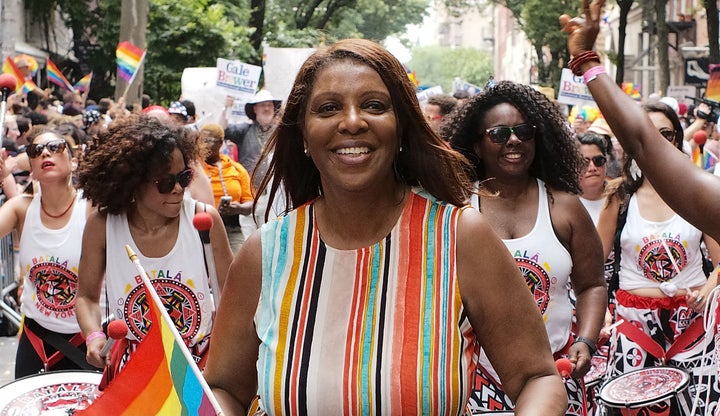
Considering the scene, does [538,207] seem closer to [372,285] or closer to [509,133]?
[509,133]

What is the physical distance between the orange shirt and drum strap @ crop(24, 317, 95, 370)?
147 inches

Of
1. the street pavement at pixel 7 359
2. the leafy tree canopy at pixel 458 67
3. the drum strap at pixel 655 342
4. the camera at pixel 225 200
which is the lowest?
the leafy tree canopy at pixel 458 67

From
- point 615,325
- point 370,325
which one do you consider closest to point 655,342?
point 615,325

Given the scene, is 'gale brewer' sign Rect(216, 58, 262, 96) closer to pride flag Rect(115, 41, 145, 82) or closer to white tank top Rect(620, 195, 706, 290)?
pride flag Rect(115, 41, 145, 82)

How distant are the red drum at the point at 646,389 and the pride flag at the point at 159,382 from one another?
303 cm

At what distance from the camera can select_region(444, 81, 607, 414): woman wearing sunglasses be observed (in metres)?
4.93

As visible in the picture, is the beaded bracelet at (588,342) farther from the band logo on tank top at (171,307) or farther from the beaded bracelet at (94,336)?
the beaded bracelet at (94,336)

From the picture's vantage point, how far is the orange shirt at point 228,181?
387 inches

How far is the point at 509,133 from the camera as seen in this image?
5199 millimetres

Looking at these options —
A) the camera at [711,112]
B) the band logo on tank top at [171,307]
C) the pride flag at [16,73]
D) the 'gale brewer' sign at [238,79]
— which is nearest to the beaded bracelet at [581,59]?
the band logo on tank top at [171,307]

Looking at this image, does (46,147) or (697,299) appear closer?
(697,299)

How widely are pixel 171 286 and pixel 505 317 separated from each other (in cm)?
278

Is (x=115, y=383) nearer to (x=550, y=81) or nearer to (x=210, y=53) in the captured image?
(x=210, y=53)

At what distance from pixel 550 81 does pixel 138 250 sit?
41.9 m
